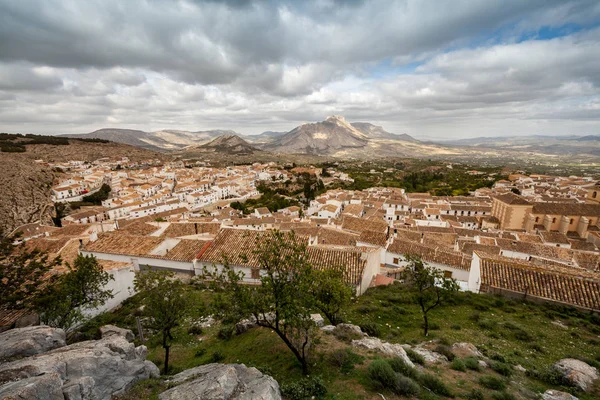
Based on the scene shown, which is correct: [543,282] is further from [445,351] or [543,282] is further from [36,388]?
[36,388]

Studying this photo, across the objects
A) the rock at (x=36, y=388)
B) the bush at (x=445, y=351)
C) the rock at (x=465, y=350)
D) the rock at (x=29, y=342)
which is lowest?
the rock at (x=465, y=350)

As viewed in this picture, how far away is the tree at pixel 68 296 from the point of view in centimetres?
1267

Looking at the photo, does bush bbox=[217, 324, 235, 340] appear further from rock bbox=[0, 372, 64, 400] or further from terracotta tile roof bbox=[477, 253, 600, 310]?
terracotta tile roof bbox=[477, 253, 600, 310]

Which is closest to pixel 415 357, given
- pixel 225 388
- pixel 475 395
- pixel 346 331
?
pixel 475 395

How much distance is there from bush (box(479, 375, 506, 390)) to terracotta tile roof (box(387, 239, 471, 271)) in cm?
1882

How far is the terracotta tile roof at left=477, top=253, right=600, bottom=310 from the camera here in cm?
1773

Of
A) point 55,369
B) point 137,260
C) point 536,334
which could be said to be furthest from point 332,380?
point 137,260

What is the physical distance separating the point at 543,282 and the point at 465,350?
12126mm

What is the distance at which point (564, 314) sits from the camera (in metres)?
16.7

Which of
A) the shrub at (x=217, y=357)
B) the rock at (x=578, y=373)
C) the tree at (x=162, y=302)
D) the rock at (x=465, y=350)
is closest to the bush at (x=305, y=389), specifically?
the shrub at (x=217, y=357)

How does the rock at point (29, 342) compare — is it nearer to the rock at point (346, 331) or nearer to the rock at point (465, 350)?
the rock at point (346, 331)

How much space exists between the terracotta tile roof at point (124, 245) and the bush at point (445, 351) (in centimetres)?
2196

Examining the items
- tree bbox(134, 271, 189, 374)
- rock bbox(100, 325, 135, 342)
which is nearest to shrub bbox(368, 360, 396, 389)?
tree bbox(134, 271, 189, 374)

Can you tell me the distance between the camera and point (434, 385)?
28.7 feet
